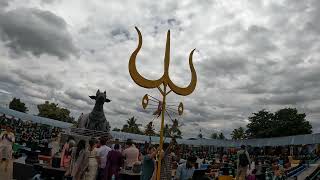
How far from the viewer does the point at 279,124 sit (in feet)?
186

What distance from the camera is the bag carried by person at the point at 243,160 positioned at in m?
10.8

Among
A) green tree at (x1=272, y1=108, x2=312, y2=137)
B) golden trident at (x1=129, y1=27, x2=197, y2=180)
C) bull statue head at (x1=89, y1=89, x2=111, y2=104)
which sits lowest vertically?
golden trident at (x1=129, y1=27, x2=197, y2=180)

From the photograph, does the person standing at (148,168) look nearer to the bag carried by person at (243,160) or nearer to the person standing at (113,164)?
the person standing at (113,164)

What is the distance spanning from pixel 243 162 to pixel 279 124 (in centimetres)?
4921

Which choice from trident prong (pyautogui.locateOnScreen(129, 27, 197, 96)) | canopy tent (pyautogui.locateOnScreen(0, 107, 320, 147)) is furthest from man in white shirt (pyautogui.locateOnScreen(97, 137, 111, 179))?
canopy tent (pyautogui.locateOnScreen(0, 107, 320, 147))

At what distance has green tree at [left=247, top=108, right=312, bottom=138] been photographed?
55250 millimetres

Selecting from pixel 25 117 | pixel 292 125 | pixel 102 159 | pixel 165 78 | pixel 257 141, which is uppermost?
pixel 292 125

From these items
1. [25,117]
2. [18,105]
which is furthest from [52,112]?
[25,117]

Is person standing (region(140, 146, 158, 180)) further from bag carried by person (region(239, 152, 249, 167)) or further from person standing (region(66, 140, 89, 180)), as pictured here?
bag carried by person (region(239, 152, 249, 167))

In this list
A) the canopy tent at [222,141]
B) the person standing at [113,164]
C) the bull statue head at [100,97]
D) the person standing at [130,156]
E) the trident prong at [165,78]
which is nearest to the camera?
the trident prong at [165,78]

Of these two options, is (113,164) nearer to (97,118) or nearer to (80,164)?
(80,164)

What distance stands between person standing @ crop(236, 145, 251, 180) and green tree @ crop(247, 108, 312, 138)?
4789cm

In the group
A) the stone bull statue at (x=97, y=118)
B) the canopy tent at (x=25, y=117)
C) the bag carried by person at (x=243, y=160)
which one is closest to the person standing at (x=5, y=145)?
the stone bull statue at (x=97, y=118)

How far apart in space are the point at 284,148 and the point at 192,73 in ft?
→ 97.1
